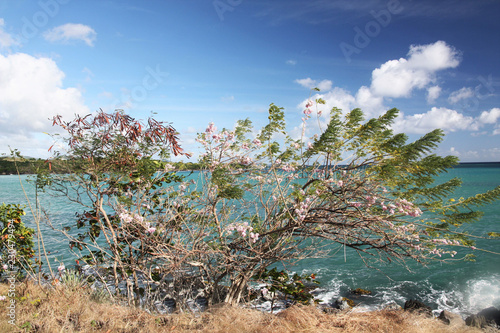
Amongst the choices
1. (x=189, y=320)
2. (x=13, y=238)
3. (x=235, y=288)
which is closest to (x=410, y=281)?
(x=235, y=288)

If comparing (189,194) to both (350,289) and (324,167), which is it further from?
(350,289)

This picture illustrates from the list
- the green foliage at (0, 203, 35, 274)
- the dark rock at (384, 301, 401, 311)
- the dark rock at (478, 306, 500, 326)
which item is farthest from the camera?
the dark rock at (478, 306, 500, 326)

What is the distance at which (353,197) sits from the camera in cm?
521

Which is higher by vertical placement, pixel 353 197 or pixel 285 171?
pixel 285 171

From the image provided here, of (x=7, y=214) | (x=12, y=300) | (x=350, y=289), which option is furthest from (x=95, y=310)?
(x=350, y=289)

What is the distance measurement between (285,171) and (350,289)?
6.17m

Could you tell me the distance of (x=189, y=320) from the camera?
4883mm

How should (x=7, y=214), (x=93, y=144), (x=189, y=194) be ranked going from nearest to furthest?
1. (x=93, y=144)
2. (x=189, y=194)
3. (x=7, y=214)

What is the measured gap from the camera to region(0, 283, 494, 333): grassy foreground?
4426 mm

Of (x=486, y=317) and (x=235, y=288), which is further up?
(x=235, y=288)

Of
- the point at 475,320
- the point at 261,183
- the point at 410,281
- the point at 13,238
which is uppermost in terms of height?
the point at 261,183

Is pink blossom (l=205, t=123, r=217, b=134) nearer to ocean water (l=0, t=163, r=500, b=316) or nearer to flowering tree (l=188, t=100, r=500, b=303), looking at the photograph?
flowering tree (l=188, t=100, r=500, b=303)

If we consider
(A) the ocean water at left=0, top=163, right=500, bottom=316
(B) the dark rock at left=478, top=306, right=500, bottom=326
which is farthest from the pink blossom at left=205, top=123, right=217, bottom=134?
(B) the dark rock at left=478, top=306, right=500, bottom=326

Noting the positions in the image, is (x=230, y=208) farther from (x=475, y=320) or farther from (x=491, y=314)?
(x=491, y=314)
